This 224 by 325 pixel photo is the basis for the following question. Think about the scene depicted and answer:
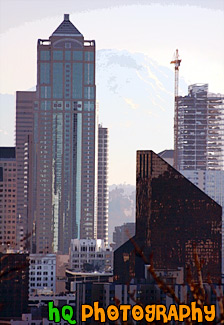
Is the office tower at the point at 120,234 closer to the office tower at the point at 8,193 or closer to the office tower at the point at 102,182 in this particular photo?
the office tower at the point at 102,182

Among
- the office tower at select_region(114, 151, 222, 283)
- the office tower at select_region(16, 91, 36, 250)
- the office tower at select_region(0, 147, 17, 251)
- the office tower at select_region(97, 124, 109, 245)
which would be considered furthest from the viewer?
the office tower at select_region(97, 124, 109, 245)

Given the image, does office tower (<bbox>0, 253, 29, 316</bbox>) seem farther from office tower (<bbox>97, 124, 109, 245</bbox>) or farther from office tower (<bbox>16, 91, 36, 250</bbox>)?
office tower (<bbox>97, 124, 109, 245</bbox>)

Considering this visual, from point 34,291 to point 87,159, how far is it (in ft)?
129

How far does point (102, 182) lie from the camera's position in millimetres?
118312

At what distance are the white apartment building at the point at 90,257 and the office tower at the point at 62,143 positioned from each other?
12.6 meters

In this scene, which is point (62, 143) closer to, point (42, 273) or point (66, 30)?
point (66, 30)

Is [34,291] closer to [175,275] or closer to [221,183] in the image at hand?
[175,275]

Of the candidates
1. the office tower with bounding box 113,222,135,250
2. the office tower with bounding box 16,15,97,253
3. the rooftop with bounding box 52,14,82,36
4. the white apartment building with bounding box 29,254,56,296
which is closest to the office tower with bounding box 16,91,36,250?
the office tower with bounding box 16,15,97,253

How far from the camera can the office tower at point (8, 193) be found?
107750 mm

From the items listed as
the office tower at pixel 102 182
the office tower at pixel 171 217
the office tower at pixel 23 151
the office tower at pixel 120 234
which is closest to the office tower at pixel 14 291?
the office tower at pixel 171 217

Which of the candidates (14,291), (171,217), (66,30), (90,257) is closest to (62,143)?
(66,30)

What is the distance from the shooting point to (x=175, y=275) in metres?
54.7

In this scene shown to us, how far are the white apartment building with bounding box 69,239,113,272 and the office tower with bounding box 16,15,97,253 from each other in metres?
12.6

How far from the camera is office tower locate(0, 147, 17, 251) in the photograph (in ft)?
354
